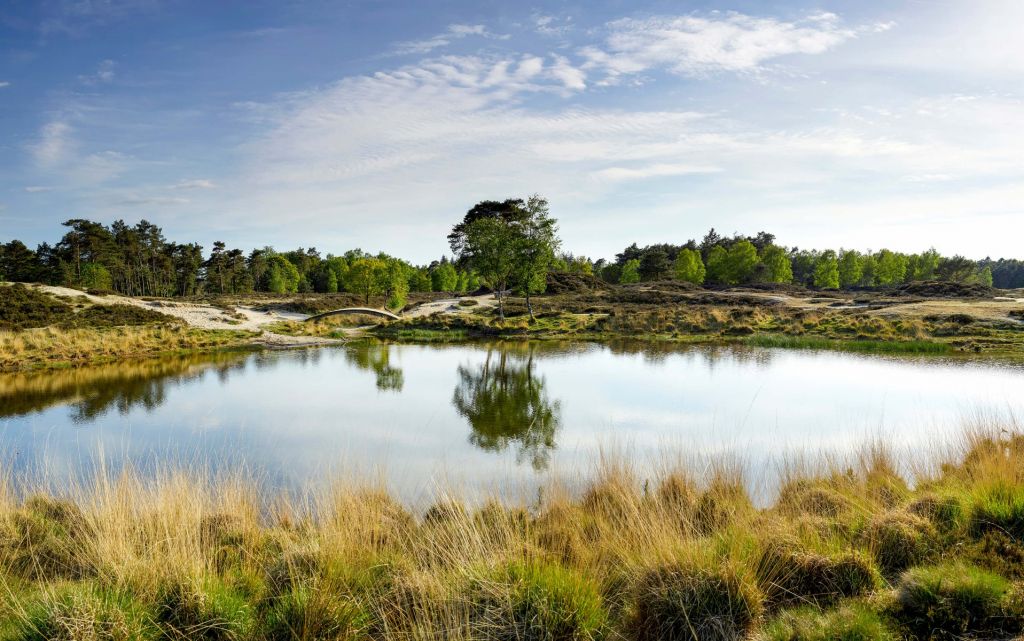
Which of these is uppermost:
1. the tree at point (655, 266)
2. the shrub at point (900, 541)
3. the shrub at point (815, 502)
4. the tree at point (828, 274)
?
the tree at point (655, 266)

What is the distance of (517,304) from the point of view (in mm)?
53312

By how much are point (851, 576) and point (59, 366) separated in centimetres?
2836

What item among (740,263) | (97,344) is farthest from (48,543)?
(740,263)

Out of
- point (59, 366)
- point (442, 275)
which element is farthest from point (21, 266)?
point (59, 366)

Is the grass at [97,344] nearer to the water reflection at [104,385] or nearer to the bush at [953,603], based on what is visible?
the water reflection at [104,385]

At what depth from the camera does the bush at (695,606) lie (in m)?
4.29

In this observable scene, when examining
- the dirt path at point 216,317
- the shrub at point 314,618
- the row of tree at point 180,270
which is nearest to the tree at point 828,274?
the row of tree at point 180,270

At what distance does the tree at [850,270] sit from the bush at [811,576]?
316ft

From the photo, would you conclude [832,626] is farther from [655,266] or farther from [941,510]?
[655,266]

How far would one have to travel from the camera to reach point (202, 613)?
437 cm

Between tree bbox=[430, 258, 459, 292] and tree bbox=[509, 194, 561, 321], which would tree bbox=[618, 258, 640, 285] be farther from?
tree bbox=[509, 194, 561, 321]

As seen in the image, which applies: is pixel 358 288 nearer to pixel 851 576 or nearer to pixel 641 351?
pixel 641 351

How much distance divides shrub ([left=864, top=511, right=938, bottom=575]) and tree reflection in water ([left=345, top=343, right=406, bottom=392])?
14923mm

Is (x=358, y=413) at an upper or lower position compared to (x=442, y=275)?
lower
